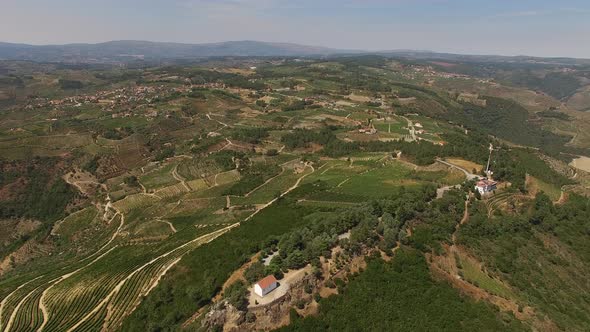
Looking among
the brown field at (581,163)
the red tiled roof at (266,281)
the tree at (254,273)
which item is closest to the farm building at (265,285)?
the red tiled roof at (266,281)

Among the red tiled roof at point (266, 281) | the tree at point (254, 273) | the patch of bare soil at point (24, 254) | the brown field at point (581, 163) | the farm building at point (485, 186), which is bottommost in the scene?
the patch of bare soil at point (24, 254)

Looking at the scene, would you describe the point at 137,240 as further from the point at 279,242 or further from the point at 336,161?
the point at 336,161

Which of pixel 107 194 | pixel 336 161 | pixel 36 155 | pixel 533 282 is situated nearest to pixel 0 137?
pixel 36 155

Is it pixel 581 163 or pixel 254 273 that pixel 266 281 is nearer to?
pixel 254 273

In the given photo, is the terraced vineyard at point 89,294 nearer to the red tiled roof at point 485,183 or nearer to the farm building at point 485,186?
the farm building at point 485,186

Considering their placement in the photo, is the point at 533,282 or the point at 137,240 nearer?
the point at 533,282
